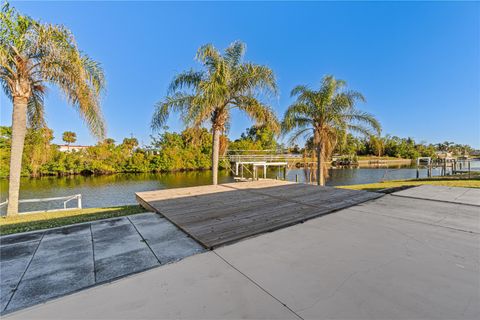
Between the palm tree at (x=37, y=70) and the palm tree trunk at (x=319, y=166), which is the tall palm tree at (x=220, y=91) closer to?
the palm tree at (x=37, y=70)

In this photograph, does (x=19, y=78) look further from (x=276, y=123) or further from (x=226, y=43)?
(x=276, y=123)

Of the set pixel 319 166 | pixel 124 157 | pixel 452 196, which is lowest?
pixel 452 196

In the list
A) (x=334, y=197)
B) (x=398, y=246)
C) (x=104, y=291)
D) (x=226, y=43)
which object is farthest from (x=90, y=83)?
(x=398, y=246)

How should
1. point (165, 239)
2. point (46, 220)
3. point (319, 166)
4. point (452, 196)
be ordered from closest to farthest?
point (165, 239), point (46, 220), point (452, 196), point (319, 166)

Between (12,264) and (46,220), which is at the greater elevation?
(12,264)

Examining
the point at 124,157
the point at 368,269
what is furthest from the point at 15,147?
the point at 124,157

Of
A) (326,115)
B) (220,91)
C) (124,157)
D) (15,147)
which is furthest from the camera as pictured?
(124,157)

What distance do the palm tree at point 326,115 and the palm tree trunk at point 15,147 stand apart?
9.50 meters

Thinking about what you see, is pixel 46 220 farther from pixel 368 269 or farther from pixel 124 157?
pixel 124 157

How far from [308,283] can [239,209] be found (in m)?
2.67

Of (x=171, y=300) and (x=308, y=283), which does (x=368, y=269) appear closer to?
(x=308, y=283)

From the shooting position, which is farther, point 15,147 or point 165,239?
point 15,147

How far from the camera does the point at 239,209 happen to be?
4.49 metres

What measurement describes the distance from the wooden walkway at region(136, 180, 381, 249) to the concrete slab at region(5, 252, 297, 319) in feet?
2.54
